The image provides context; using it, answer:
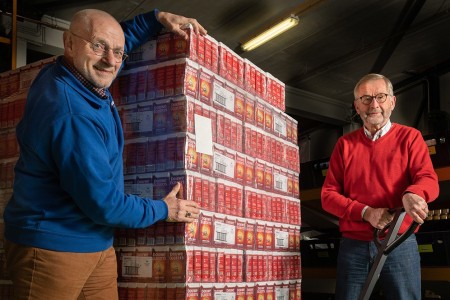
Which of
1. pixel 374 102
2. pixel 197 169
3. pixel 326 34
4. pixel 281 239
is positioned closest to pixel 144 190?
pixel 197 169

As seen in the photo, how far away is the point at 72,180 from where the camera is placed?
226 centimetres

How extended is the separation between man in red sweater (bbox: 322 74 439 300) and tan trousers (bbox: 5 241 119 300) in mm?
1661

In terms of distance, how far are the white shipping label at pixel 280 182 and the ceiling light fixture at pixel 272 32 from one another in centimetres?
333

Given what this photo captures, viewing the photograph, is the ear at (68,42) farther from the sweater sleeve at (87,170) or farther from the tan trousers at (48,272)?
the tan trousers at (48,272)

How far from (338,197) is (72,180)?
1.86 meters

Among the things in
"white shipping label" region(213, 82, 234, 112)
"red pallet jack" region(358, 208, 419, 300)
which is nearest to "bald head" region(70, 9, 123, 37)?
"white shipping label" region(213, 82, 234, 112)

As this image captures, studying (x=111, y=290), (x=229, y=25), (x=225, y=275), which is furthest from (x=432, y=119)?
(x=111, y=290)

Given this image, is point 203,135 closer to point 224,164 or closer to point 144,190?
point 224,164

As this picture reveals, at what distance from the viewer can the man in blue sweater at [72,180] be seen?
2273 mm

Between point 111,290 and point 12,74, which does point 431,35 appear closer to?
point 12,74

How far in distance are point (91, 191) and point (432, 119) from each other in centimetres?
707

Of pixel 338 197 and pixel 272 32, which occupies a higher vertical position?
pixel 272 32

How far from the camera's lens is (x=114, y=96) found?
11.1ft

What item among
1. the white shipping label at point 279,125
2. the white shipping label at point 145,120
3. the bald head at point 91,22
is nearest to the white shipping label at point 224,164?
the white shipping label at point 145,120
